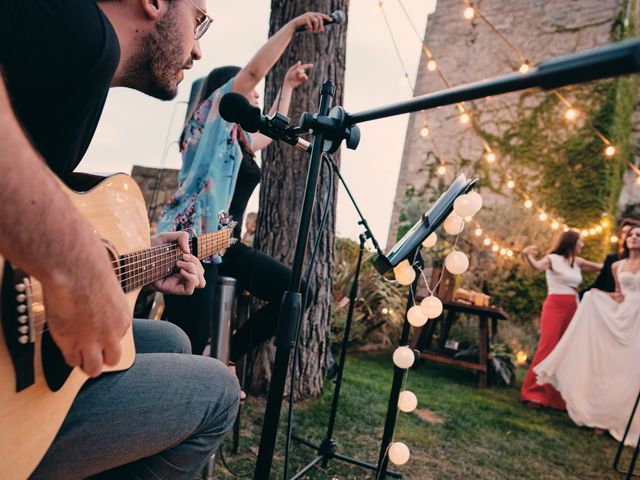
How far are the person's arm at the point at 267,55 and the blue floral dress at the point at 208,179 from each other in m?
0.08

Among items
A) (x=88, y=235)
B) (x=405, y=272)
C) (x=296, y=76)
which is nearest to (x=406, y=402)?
(x=405, y=272)

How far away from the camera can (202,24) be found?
4.25 feet

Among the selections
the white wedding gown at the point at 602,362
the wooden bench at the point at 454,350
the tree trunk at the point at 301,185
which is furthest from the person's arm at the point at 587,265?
the tree trunk at the point at 301,185

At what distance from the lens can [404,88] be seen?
7043 millimetres

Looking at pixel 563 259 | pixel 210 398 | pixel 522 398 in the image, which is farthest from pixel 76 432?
pixel 563 259

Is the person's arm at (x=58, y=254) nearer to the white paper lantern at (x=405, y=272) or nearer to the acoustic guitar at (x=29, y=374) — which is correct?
the acoustic guitar at (x=29, y=374)

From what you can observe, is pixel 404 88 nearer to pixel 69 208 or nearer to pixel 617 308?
pixel 617 308

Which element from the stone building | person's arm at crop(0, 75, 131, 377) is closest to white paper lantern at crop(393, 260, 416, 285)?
person's arm at crop(0, 75, 131, 377)

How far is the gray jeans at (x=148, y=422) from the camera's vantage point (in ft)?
2.68

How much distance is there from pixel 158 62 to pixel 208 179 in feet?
2.73

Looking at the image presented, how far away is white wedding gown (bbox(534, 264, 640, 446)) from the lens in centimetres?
352

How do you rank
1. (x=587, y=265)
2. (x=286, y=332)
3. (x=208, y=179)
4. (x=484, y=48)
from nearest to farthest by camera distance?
1. (x=286, y=332)
2. (x=208, y=179)
3. (x=587, y=265)
4. (x=484, y=48)

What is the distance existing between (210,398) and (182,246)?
0.63 m

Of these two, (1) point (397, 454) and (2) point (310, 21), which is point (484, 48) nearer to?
(2) point (310, 21)
